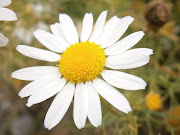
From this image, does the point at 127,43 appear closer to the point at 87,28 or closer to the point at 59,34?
the point at 87,28

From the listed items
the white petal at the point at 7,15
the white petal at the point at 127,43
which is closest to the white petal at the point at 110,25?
the white petal at the point at 127,43

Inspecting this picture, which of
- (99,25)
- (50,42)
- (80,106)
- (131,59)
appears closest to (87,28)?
(99,25)

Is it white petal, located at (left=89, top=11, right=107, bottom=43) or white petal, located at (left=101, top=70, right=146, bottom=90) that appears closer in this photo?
white petal, located at (left=101, top=70, right=146, bottom=90)

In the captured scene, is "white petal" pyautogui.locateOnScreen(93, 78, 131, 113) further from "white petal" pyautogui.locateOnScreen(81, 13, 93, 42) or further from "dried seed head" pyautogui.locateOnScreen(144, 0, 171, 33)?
"dried seed head" pyautogui.locateOnScreen(144, 0, 171, 33)

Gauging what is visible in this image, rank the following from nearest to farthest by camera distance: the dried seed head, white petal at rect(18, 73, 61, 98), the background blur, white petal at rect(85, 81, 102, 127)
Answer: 1. white petal at rect(85, 81, 102, 127)
2. white petal at rect(18, 73, 61, 98)
3. the dried seed head
4. the background blur

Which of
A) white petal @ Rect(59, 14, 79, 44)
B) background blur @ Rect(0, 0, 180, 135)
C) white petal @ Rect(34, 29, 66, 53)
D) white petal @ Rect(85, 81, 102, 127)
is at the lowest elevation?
background blur @ Rect(0, 0, 180, 135)

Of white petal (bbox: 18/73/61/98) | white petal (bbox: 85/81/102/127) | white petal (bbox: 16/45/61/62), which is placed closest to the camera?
white petal (bbox: 85/81/102/127)

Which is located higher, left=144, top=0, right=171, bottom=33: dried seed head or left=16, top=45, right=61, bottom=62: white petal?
left=144, top=0, right=171, bottom=33: dried seed head

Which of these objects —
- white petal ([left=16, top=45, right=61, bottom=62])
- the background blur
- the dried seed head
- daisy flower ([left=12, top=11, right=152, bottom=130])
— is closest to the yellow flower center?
daisy flower ([left=12, top=11, right=152, bottom=130])
